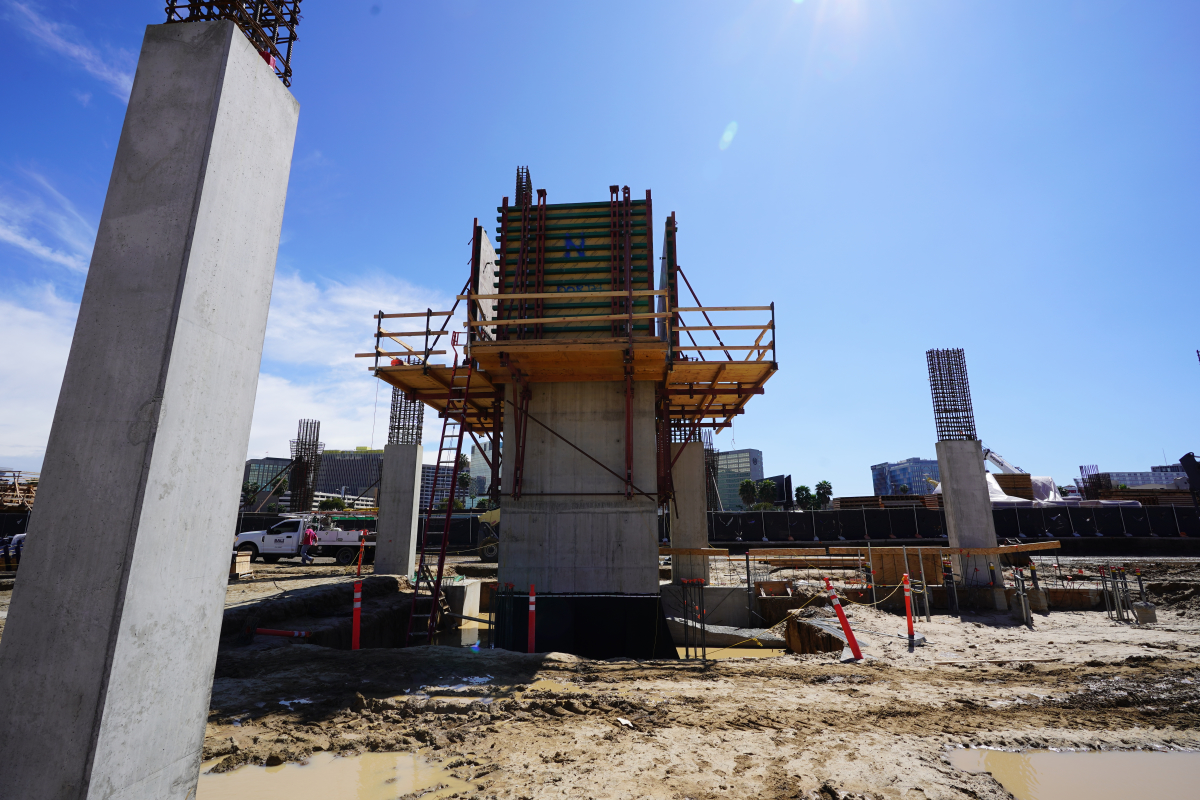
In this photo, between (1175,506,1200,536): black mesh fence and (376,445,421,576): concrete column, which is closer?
(376,445,421,576): concrete column

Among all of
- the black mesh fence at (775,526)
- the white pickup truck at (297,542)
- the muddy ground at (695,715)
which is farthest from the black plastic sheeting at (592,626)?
the black mesh fence at (775,526)

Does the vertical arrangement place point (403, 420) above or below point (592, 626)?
above

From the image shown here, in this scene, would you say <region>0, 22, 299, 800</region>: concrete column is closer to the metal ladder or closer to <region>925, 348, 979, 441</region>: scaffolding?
the metal ladder

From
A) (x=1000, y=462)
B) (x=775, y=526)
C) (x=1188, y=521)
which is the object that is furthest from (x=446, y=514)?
(x=1000, y=462)

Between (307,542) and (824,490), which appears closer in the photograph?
(307,542)

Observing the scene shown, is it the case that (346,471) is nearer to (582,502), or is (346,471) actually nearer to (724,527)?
(724,527)

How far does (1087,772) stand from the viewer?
16.7 feet

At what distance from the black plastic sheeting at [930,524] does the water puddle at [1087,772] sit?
32.1 meters

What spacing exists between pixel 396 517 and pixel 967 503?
19.3 m

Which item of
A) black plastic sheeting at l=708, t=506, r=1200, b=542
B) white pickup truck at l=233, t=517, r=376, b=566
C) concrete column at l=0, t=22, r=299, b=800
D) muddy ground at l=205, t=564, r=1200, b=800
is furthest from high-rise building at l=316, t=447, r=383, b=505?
concrete column at l=0, t=22, r=299, b=800

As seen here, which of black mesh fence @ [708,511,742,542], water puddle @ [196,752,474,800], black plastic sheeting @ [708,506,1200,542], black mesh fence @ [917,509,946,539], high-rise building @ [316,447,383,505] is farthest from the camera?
high-rise building @ [316,447,383,505]

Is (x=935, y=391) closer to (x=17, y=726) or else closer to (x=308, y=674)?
(x=308, y=674)

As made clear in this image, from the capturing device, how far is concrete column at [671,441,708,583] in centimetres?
1780

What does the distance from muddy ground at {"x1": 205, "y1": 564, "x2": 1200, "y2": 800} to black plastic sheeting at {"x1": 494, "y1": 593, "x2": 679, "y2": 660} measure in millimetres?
3040
